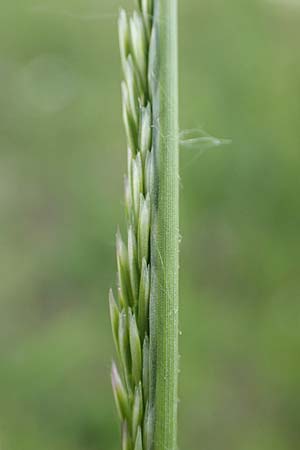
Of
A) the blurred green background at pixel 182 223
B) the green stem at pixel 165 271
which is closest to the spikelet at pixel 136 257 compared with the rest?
the green stem at pixel 165 271

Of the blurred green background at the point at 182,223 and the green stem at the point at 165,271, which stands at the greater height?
the green stem at the point at 165,271

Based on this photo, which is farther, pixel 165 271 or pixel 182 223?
pixel 182 223

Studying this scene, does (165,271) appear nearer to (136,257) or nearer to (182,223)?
(136,257)

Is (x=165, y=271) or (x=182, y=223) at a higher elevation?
(x=165, y=271)

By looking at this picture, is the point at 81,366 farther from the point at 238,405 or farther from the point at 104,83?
the point at 104,83

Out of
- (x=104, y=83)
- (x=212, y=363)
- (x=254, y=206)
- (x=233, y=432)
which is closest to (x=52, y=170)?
(x=104, y=83)

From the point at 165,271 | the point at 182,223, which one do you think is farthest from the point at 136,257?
the point at 182,223

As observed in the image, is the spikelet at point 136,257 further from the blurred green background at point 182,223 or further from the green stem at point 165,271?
the blurred green background at point 182,223

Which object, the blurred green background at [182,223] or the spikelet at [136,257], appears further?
the blurred green background at [182,223]
